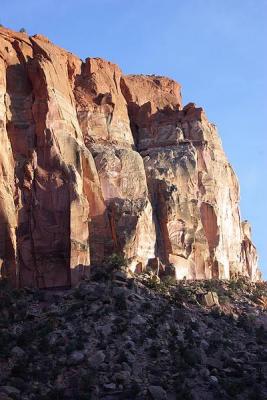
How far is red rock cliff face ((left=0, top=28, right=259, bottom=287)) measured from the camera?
4969 centimetres

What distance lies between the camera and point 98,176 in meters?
53.9

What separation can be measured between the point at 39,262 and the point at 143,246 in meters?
6.51

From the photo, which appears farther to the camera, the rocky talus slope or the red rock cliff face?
the red rock cliff face

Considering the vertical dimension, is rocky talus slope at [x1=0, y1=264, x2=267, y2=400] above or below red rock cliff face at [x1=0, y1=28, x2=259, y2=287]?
below

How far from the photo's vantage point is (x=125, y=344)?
143 ft

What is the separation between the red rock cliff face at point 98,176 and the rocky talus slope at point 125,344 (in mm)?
2213

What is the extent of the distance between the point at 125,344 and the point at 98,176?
1321 centimetres

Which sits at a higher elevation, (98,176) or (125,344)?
(98,176)

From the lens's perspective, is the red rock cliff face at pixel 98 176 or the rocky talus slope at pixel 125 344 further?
the red rock cliff face at pixel 98 176

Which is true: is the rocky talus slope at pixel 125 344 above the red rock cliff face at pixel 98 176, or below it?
below

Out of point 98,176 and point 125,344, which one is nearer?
point 125,344

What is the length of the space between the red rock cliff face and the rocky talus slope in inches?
87.1

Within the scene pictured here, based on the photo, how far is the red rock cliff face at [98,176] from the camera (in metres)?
49.7

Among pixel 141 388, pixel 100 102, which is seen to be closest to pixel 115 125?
pixel 100 102
